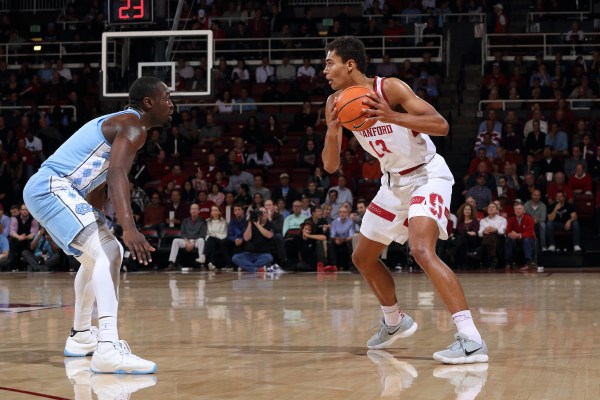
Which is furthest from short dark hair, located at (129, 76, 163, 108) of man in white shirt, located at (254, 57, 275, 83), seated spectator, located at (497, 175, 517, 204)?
man in white shirt, located at (254, 57, 275, 83)

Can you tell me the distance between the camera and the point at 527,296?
33.8ft

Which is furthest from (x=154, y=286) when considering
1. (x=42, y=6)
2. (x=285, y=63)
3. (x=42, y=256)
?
(x=42, y=6)

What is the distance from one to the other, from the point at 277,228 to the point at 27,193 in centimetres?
1148

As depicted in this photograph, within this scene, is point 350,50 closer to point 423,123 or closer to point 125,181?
point 423,123

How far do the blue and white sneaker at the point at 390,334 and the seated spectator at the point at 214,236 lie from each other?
35.8 ft

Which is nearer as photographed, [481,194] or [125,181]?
[125,181]

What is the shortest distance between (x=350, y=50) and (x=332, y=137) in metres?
0.58

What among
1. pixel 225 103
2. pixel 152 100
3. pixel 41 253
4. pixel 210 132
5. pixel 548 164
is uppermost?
pixel 225 103

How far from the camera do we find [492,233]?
644 inches

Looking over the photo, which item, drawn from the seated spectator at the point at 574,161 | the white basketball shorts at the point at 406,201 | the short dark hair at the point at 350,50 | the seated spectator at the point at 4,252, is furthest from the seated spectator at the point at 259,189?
the short dark hair at the point at 350,50

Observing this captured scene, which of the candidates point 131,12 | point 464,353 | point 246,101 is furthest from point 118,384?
point 246,101


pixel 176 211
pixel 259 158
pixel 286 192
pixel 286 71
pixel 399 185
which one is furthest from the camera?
pixel 286 71

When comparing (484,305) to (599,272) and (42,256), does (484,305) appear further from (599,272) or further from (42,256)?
(42,256)

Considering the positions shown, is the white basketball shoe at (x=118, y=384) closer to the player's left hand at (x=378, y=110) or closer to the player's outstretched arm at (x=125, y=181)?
the player's outstretched arm at (x=125, y=181)
